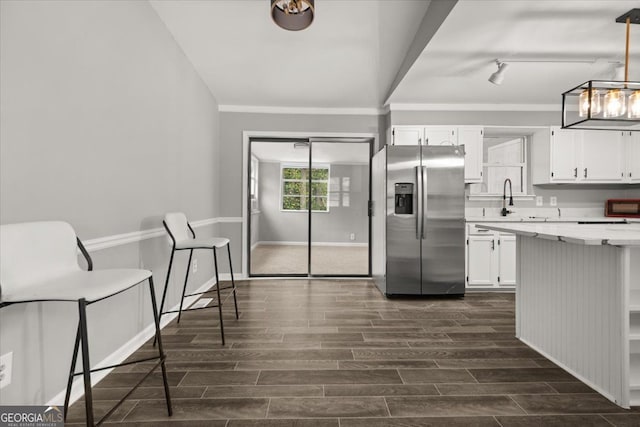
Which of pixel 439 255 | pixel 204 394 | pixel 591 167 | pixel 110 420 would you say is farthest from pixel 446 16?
pixel 591 167

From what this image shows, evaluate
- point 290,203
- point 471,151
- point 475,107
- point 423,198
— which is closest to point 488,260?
point 423,198

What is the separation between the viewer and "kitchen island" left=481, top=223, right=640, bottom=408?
5.26ft

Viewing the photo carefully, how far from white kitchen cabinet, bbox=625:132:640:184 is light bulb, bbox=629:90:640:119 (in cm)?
277

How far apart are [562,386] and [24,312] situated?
109 inches

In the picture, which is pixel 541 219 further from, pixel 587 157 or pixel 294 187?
pixel 294 187

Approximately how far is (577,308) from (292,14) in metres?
2.53

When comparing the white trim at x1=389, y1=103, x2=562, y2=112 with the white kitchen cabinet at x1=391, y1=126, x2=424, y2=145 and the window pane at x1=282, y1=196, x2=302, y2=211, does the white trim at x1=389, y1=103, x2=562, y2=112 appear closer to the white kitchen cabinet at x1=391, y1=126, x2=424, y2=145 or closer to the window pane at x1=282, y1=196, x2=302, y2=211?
the white kitchen cabinet at x1=391, y1=126, x2=424, y2=145

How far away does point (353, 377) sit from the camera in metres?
→ 1.89

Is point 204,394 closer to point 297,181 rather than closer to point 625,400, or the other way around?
point 625,400

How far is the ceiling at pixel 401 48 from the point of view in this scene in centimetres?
228

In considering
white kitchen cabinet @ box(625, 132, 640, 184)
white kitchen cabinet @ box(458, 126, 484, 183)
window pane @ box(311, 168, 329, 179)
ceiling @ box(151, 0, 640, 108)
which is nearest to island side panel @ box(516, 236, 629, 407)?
ceiling @ box(151, 0, 640, 108)

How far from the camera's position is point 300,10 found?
2.00m

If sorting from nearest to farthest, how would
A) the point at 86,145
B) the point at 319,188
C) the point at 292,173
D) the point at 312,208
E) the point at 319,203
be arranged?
the point at 86,145, the point at 312,208, the point at 319,203, the point at 319,188, the point at 292,173

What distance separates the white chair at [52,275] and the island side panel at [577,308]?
7.60 ft
